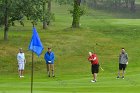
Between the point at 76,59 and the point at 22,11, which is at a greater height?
the point at 22,11

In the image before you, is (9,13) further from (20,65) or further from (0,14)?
(20,65)

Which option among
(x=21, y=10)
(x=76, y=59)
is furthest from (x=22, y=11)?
(x=76, y=59)

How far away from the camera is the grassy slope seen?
83.7 feet

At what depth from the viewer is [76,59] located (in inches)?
1479

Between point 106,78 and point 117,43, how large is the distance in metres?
15.0

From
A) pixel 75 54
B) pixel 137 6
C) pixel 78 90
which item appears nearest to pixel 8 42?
pixel 75 54

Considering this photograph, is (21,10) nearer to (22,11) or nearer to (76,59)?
(22,11)

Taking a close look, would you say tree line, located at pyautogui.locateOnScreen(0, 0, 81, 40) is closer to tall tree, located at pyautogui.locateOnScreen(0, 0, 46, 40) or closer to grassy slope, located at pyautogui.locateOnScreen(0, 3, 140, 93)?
tall tree, located at pyautogui.locateOnScreen(0, 0, 46, 40)

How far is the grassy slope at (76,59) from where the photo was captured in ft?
83.7

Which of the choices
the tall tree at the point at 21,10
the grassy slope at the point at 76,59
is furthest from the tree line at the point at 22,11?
the grassy slope at the point at 76,59

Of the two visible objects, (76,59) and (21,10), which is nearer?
(76,59)

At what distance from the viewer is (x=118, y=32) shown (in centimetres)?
5031

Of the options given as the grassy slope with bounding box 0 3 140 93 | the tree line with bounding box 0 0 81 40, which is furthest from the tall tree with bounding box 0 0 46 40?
the grassy slope with bounding box 0 3 140 93

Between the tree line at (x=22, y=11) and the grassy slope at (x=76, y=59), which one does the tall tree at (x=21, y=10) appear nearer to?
the tree line at (x=22, y=11)
